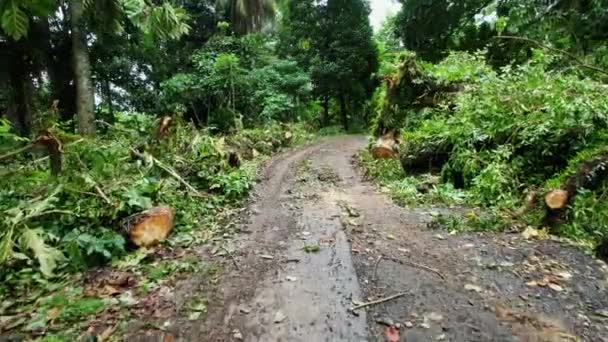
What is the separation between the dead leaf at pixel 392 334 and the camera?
2.48m

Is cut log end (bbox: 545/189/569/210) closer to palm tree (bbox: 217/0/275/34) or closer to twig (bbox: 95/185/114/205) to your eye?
twig (bbox: 95/185/114/205)

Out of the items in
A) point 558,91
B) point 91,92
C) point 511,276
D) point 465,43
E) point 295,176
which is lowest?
point 511,276

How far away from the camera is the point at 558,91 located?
18.8 feet

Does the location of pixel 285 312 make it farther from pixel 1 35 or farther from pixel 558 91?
pixel 1 35

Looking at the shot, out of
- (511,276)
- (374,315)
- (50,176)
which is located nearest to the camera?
(374,315)

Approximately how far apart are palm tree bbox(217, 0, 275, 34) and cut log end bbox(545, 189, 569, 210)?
1289cm

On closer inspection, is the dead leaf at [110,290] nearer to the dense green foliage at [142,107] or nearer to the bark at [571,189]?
the dense green foliage at [142,107]

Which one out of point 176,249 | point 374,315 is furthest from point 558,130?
point 176,249

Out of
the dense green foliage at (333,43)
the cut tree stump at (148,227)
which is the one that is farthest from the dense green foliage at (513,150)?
the dense green foliage at (333,43)

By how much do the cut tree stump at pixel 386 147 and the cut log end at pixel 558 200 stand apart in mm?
3738

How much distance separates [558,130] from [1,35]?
38.1 ft

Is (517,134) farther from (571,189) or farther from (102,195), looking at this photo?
(102,195)

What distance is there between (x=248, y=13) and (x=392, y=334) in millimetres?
14341

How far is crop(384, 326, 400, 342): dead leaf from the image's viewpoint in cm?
248
